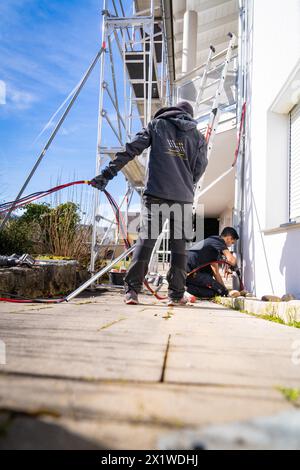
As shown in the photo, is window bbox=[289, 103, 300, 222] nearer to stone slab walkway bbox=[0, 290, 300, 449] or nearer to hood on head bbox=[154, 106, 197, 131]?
hood on head bbox=[154, 106, 197, 131]

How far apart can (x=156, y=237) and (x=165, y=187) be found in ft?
1.46

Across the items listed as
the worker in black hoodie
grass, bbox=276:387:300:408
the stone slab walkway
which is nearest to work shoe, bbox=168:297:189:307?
the worker in black hoodie

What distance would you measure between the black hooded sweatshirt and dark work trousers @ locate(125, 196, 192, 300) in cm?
11

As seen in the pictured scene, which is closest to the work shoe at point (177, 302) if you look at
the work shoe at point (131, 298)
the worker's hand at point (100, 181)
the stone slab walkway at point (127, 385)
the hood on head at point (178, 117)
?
the work shoe at point (131, 298)

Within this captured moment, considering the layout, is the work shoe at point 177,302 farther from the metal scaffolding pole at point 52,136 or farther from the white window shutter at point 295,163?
the metal scaffolding pole at point 52,136

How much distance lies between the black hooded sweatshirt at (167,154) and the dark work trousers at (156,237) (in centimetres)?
11

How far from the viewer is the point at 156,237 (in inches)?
106

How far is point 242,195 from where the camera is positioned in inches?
165

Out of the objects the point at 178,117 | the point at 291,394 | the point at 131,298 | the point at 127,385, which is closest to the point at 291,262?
the point at 131,298

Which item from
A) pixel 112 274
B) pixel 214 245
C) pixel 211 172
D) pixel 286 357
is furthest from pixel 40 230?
pixel 286 357

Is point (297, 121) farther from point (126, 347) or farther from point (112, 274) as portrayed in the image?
point (112, 274)

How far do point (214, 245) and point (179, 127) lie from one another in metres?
1.64

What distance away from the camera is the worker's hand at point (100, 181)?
8.86 ft

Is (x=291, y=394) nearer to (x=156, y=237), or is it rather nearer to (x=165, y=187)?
(x=156, y=237)
